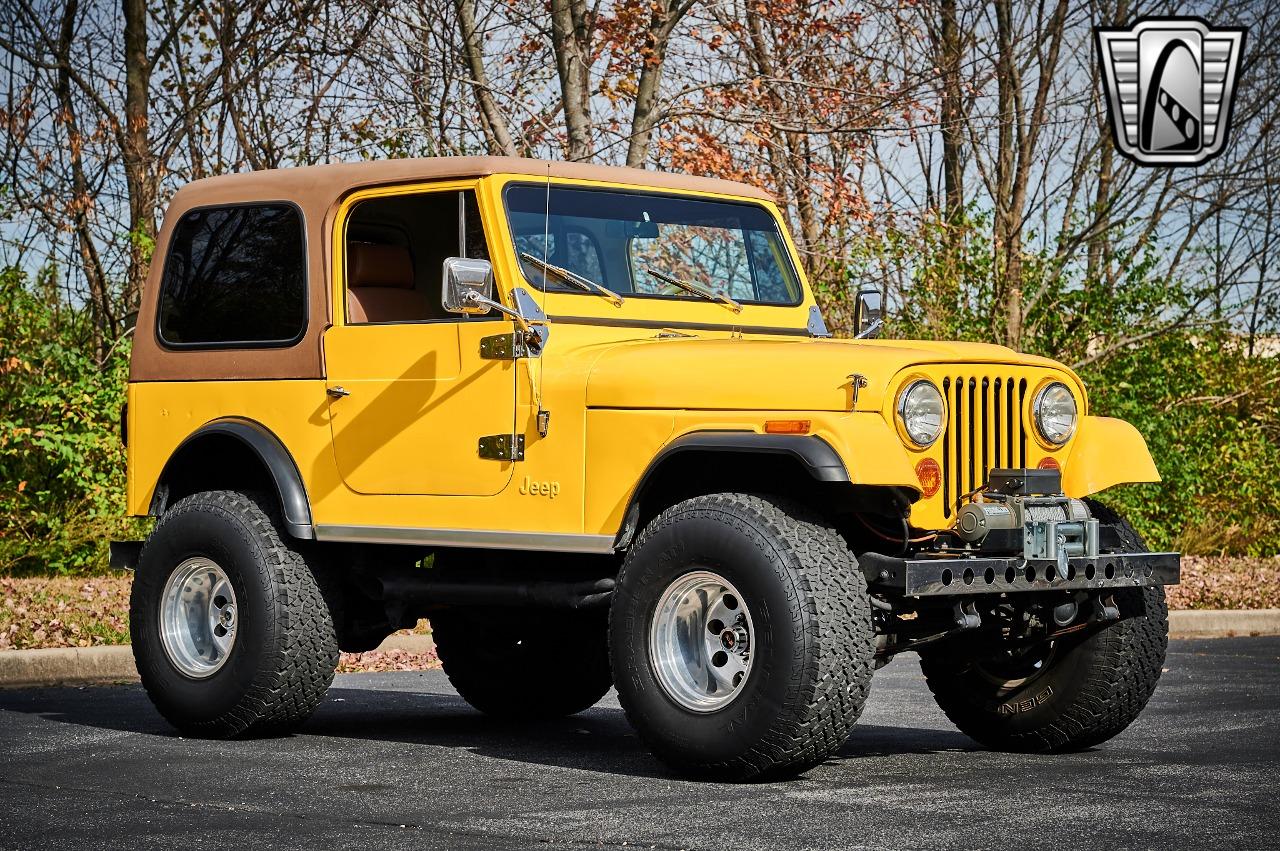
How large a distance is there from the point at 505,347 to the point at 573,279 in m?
0.55

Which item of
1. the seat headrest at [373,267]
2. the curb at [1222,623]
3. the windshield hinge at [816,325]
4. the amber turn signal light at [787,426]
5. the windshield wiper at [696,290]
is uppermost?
the seat headrest at [373,267]

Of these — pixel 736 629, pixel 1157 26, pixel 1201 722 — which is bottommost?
pixel 1201 722

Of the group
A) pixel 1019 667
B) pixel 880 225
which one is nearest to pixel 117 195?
pixel 880 225

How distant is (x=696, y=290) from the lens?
28.3 ft

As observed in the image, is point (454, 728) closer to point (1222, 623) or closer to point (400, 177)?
point (400, 177)

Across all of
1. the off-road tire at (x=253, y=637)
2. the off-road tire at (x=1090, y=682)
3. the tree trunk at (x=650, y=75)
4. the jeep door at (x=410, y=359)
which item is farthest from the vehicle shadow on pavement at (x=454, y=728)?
the tree trunk at (x=650, y=75)

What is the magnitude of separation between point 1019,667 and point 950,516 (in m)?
1.19

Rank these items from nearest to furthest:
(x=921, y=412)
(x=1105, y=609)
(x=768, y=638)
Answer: (x=768, y=638)
(x=921, y=412)
(x=1105, y=609)

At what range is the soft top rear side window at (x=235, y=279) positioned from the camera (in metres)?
8.91

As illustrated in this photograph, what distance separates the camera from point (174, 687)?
28.8ft

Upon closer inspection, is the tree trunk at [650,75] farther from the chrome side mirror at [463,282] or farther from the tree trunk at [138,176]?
the chrome side mirror at [463,282]

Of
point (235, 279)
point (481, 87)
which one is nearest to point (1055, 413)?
point (235, 279)

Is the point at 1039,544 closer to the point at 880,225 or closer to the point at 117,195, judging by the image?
the point at 880,225

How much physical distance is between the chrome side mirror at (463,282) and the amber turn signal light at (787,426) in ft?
4.39
